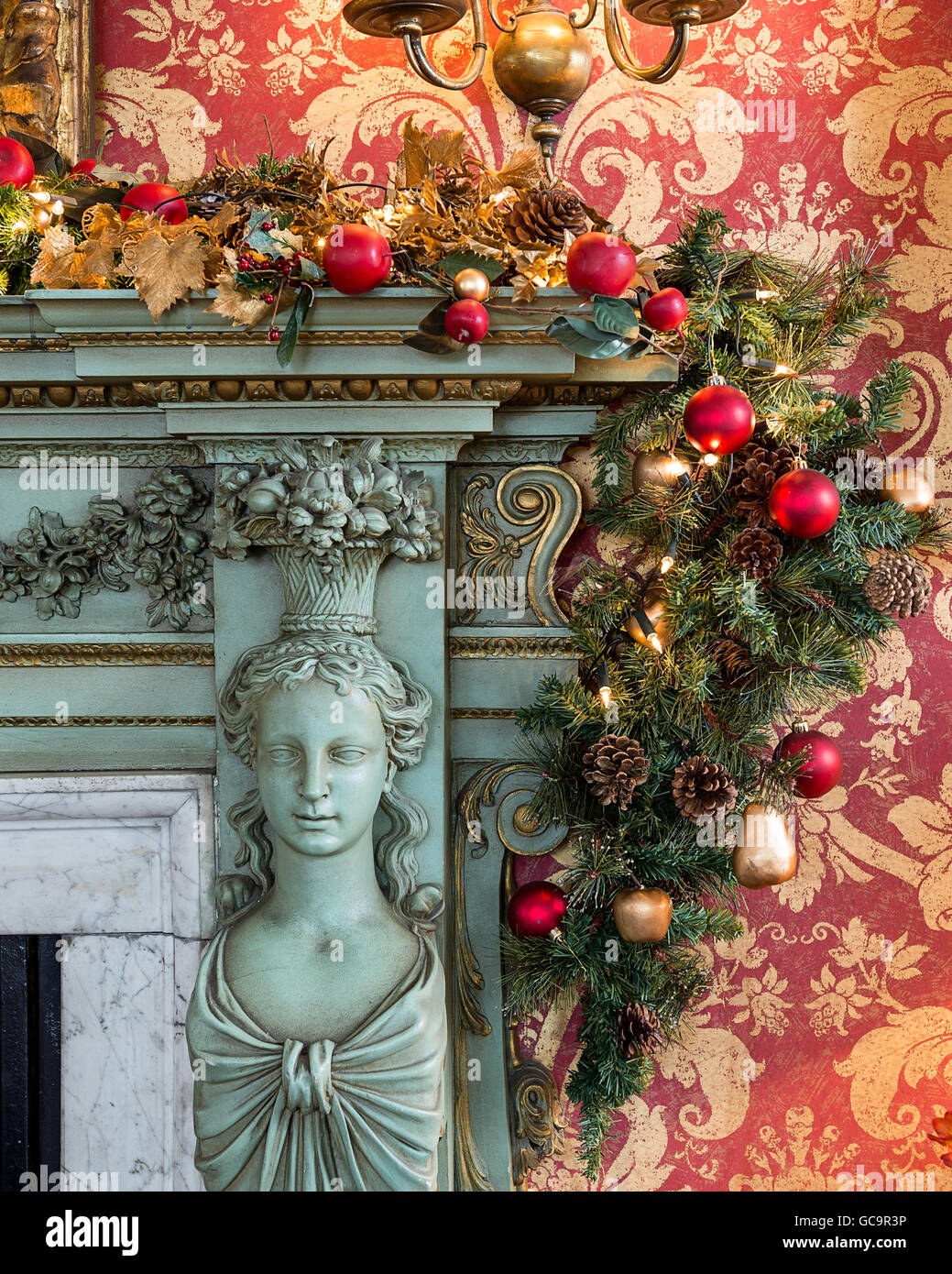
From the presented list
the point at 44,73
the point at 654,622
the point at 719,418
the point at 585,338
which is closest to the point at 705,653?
the point at 654,622

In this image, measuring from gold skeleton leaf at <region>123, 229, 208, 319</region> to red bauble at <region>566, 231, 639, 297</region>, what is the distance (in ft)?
1.41

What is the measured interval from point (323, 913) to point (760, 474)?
762mm

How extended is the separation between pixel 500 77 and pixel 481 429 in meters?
0.53

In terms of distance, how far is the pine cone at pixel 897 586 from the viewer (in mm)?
1279

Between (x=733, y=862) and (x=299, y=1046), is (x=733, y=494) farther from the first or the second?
(x=299, y=1046)

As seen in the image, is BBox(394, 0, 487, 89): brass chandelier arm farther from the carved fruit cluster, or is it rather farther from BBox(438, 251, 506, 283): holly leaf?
the carved fruit cluster

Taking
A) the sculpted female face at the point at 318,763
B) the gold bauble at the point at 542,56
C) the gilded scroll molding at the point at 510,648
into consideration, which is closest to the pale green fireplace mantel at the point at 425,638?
the gilded scroll molding at the point at 510,648

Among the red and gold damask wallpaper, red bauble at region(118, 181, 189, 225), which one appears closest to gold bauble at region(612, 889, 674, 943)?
the red and gold damask wallpaper

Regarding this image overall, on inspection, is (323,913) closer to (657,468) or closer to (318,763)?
(318,763)

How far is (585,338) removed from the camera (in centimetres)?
120

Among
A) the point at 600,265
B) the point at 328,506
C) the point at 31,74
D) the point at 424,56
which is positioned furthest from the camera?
the point at 31,74

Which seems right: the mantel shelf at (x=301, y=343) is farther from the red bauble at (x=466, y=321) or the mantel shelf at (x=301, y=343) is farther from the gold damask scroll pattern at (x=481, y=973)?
the gold damask scroll pattern at (x=481, y=973)

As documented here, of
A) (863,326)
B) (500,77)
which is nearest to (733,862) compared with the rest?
(863,326)

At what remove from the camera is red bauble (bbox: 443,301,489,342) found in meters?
1.17
